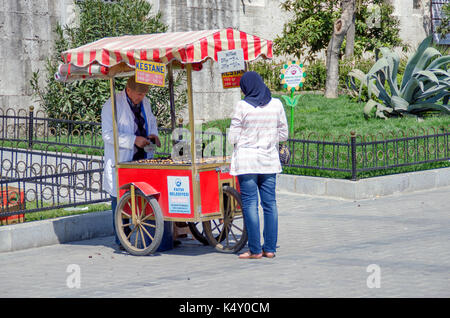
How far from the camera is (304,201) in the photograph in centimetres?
1216

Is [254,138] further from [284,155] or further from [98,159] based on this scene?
[98,159]

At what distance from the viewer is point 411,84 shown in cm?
1734

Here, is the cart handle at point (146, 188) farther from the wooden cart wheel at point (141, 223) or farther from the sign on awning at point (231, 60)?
the sign on awning at point (231, 60)

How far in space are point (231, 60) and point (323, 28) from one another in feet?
70.9

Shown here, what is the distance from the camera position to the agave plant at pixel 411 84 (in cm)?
1733

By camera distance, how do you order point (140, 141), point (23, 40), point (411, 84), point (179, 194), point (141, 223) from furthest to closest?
point (23, 40) < point (411, 84) < point (140, 141) < point (141, 223) < point (179, 194)

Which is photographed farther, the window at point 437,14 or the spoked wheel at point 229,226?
the window at point 437,14

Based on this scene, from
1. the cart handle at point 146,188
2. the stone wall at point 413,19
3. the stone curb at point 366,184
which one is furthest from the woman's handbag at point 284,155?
the stone wall at point 413,19

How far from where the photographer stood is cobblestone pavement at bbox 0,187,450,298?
677 centimetres

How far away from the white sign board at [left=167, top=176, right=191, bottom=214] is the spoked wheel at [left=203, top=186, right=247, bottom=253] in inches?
18.0

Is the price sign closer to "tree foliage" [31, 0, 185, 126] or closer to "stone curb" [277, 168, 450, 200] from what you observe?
"stone curb" [277, 168, 450, 200]

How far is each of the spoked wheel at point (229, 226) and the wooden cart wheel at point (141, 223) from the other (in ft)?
2.17

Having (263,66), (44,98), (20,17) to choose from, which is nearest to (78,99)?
(44,98)

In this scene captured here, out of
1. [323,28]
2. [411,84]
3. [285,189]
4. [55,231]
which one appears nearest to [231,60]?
[55,231]
